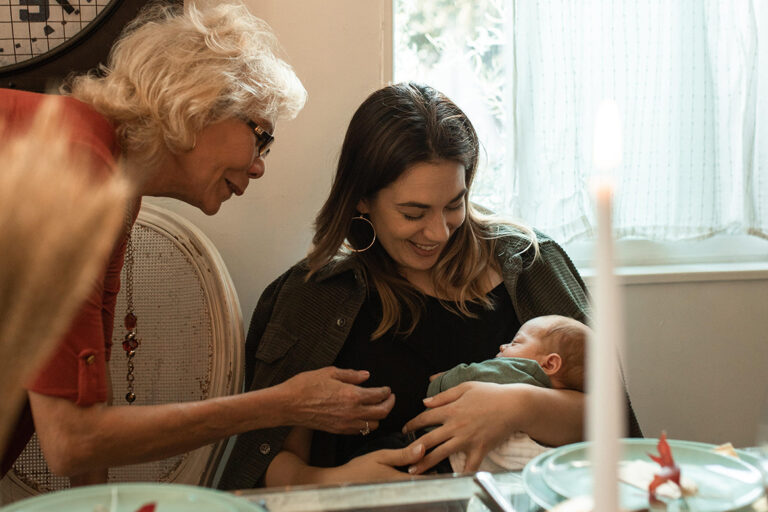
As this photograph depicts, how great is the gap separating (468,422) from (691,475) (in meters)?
0.64

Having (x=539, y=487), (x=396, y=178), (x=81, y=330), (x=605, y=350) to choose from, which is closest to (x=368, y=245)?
(x=396, y=178)

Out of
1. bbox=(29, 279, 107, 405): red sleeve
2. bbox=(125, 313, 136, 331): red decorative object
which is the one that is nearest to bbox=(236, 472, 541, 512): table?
bbox=(29, 279, 107, 405): red sleeve

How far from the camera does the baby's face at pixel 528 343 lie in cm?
162

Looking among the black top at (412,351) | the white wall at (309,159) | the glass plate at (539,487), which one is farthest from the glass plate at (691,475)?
the white wall at (309,159)

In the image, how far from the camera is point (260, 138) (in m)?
1.50

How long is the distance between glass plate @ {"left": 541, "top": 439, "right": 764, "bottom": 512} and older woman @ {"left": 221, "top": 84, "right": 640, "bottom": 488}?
0.63 m

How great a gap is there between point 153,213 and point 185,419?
27.7 inches

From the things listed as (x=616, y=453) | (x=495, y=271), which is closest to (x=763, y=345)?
(x=495, y=271)

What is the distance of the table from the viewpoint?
838mm

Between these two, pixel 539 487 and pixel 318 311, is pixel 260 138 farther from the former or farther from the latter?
pixel 539 487

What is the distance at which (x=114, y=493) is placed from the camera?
29.2 inches

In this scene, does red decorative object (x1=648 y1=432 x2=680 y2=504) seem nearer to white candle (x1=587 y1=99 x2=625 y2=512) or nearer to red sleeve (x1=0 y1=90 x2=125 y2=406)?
white candle (x1=587 y1=99 x2=625 y2=512)

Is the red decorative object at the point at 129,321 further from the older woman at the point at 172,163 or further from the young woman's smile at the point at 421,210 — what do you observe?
the young woman's smile at the point at 421,210

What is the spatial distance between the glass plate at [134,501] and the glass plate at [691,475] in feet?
1.06
